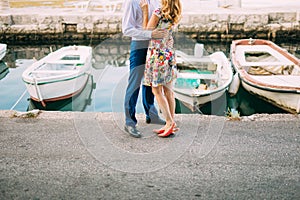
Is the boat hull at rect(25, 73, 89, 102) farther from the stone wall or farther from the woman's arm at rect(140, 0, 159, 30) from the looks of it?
the stone wall

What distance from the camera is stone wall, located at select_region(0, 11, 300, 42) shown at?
511 inches

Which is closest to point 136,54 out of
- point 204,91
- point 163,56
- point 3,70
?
point 163,56

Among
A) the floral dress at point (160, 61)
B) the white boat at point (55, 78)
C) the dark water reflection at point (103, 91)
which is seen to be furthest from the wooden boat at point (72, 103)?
the floral dress at point (160, 61)

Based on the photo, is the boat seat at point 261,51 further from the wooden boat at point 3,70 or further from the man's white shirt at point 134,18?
the wooden boat at point 3,70

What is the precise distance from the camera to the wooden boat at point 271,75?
5902mm

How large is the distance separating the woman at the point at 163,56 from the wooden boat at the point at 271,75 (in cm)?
331

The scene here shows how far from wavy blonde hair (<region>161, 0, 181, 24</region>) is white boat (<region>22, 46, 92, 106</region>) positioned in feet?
14.0

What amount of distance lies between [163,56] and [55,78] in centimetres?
409

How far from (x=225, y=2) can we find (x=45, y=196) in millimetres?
14572

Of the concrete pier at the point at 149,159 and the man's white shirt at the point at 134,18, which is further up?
the man's white shirt at the point at 134,18

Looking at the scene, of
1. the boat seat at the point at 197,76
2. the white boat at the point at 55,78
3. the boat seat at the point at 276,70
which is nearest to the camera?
the boat seat at the point at 197,76

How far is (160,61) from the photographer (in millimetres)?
3166

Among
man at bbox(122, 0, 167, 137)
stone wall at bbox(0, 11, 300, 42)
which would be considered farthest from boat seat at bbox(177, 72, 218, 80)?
stone wall at bbox(0, 11, 300, 42)

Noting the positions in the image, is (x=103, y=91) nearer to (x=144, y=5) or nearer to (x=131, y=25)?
(x=131, y=25)
